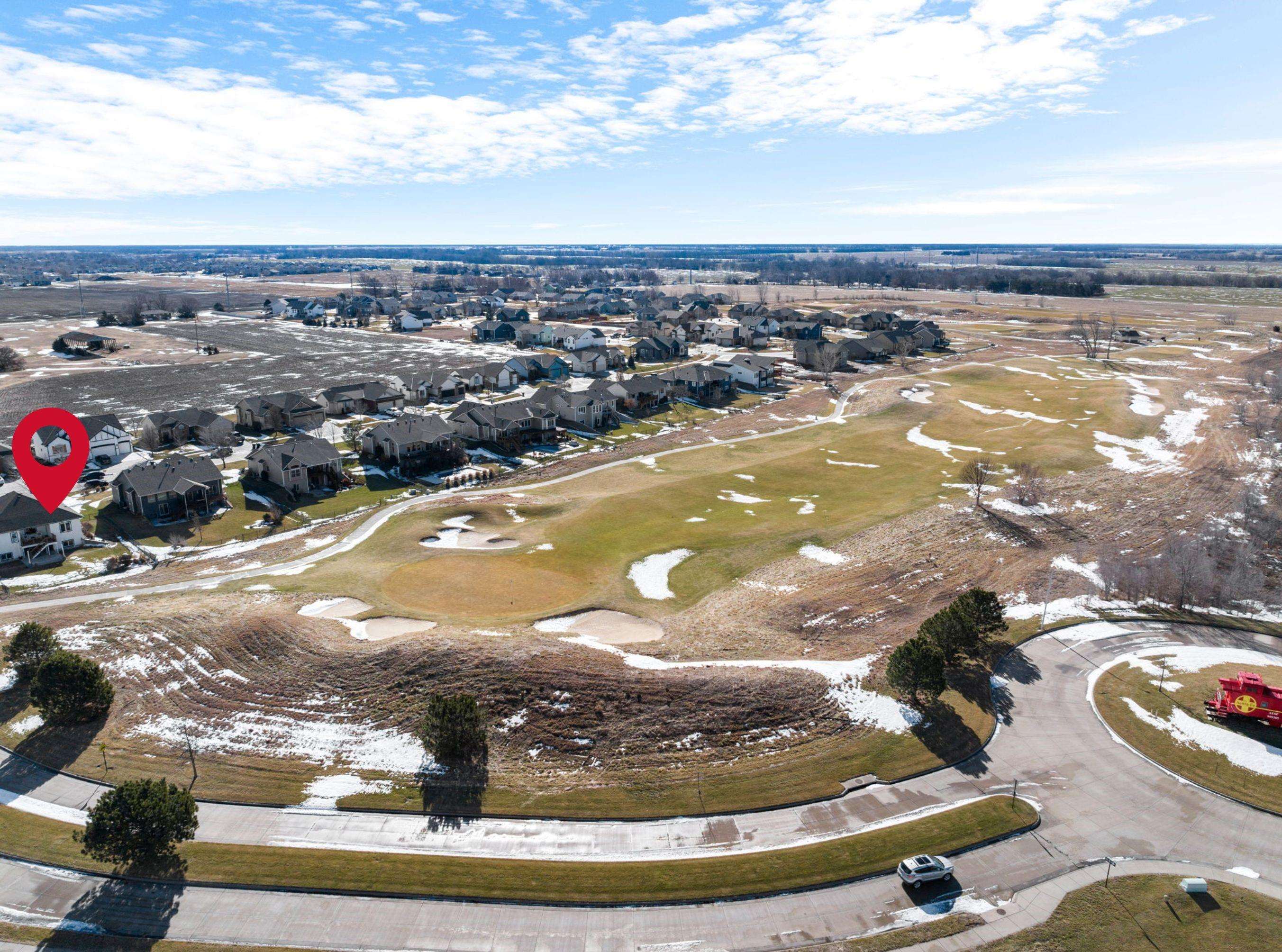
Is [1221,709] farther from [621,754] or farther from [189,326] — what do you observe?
[189,326]

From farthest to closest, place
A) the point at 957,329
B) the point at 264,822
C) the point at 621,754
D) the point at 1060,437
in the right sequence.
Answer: the point at 957,329, the point at 1060,437, the point at 621,754, the point at 264,822

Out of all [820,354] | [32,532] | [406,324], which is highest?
[406,324]

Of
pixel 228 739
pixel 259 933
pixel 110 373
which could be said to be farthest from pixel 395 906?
pixel 110 373

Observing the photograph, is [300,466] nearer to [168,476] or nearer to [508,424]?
[168,476]

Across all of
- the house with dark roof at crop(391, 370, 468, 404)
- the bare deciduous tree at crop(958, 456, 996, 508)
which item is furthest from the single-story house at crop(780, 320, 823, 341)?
the bare deciduous tree at crop(958, 456, 996, 508)

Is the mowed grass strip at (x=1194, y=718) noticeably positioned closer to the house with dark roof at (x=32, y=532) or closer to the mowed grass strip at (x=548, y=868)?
the mowed grass strip at (x=548, y=868)

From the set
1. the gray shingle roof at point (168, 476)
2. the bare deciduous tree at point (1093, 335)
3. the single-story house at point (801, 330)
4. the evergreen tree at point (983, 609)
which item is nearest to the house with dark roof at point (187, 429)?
the gray shingle roof at point (168, 476)

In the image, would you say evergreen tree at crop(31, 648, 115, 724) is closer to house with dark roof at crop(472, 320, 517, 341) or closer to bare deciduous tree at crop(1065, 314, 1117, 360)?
house with dark roof at crop(472, 320, 517, 341)

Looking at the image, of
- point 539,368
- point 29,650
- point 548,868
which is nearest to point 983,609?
point 548,868
